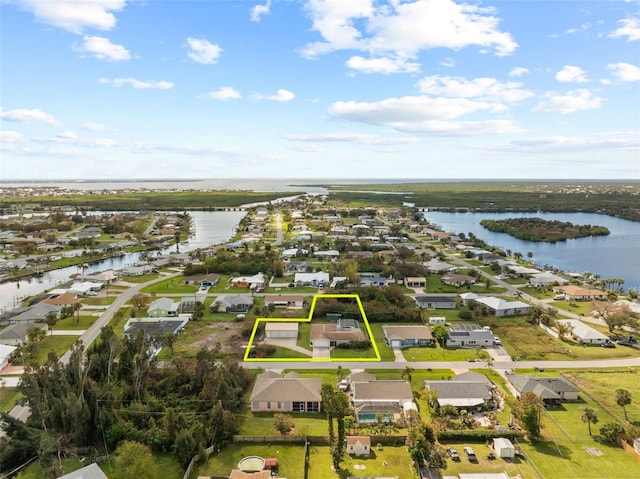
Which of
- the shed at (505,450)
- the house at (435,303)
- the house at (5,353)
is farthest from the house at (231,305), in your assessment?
the shed at (505,450)

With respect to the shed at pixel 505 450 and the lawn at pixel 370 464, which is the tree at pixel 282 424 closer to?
the lawn at pixel 370 464

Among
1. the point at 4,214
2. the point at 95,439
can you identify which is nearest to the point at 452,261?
the point at 95,439

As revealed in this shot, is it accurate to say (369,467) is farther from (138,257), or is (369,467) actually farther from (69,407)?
(138,257)

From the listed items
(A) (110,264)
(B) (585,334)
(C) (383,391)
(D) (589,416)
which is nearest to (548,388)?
(D) (589,416)

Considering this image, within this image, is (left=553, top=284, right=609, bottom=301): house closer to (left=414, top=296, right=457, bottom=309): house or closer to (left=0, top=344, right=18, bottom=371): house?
(left=414, top=296, right=457, bottom=309): house

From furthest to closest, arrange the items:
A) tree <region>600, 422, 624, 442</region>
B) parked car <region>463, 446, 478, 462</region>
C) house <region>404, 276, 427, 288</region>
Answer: house <region>404, 276, 427, 288</region> < tree <region>600, 422, 624, 442</region> < parked car <region>463, 446, 478, 462</region>

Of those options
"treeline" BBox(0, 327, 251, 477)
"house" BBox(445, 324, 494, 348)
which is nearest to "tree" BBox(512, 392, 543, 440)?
"house" BBox(445, 324, 494, 348)
